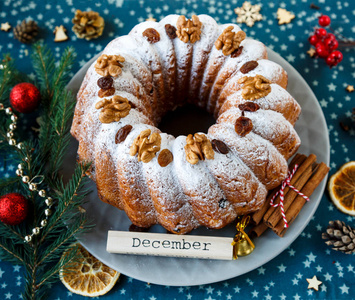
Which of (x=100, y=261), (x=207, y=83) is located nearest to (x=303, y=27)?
(x=207, y=83)

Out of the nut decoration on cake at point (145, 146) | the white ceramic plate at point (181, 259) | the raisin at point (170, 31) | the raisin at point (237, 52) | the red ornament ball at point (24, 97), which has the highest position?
the raisin at point (170, 31)

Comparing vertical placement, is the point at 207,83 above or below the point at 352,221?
above

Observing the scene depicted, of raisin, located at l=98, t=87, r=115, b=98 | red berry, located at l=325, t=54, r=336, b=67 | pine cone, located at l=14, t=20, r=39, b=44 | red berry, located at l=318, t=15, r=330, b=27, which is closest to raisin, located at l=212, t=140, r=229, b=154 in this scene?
raisin, located at l=98, t=87, r=115, b=98

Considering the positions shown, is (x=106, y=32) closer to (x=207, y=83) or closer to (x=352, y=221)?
(x=207, y=83)

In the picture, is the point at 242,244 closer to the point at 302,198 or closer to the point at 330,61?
the point at 302,198

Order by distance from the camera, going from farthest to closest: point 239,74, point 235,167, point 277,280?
1. point 277,280
2. point 239,74
3. point 235,167

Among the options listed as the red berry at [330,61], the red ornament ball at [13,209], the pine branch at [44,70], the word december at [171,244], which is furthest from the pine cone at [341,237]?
the pine branch at [44,70]

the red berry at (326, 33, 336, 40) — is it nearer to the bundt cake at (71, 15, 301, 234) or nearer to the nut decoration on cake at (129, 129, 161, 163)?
the bundt cake at (71, 15, 301, 234)

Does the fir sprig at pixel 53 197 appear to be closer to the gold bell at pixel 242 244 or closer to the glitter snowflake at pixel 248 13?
the gold bell at pixel 242 244
